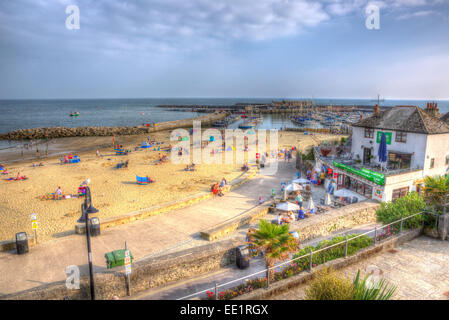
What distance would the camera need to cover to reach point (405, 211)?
10859mm

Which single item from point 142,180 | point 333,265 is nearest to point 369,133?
point 333,265

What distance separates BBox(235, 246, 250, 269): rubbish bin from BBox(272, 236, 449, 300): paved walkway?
263 cm

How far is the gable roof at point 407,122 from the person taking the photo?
17422mm

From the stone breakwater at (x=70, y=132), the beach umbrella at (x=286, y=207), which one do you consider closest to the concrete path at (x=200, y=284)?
the beach umbrella at (x=286, y=207)

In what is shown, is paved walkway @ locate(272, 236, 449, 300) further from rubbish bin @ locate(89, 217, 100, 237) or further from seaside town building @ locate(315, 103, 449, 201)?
rubbish bin @ locate(89, 217, 100, 237)

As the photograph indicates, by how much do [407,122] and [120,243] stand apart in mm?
18343

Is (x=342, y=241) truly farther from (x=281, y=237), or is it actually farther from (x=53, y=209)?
(x=53, y=209)

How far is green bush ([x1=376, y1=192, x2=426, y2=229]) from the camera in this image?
10805mm

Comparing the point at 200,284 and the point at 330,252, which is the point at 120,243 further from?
the point at 330,252

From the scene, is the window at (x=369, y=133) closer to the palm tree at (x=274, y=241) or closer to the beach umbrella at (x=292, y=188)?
the beach umbrella at (x=292, y=188)

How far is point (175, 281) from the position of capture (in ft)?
30.6
